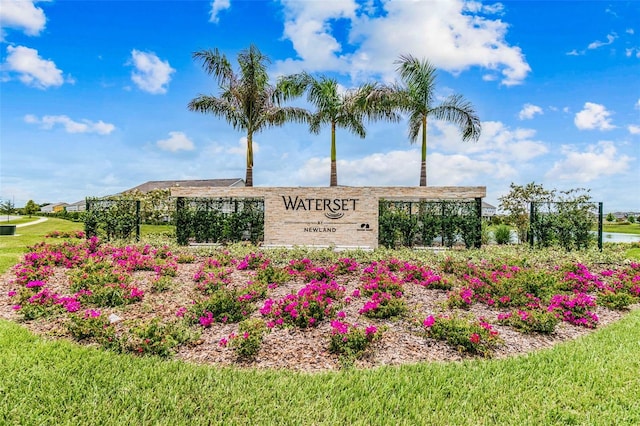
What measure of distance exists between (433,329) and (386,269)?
2787 mm

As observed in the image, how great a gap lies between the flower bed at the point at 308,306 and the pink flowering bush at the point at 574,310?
0.06ft

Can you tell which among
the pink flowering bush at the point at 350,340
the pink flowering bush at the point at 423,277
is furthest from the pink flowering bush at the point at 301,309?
the pink flowering bush at the point at 423,277

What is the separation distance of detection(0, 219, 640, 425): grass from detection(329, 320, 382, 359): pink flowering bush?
384 mm

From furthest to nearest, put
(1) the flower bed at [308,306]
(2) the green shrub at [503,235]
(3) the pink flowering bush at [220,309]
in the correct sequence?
(2) the green shrub at [503,235]
(3) the pink flowering bush at [220,309]
(1) the flower bed at [308,306]

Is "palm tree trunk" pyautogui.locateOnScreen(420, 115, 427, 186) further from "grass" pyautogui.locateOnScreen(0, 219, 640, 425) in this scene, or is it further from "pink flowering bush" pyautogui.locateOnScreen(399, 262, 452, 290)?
"grass" pyautogui.locateOnScreen(0, 219, 640, 425)

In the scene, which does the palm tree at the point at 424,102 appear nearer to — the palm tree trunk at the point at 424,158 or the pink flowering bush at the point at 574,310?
the palm tree trunk at the point at 424,158

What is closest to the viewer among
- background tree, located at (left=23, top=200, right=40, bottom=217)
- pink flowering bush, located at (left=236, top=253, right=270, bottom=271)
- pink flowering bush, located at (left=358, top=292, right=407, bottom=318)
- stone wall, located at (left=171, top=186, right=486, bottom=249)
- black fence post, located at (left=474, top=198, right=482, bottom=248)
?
pink flowering bush, located at (left=358, top=292, right=407, bottom=318)

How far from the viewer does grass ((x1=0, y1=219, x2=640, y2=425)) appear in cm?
305

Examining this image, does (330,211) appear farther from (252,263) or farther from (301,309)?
(301,309)

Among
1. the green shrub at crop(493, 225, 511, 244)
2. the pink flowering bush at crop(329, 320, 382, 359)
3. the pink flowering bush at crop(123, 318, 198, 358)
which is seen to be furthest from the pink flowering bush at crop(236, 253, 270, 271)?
the green shrub at crop(493, 225, 511, 244)

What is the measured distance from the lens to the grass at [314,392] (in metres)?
3.05

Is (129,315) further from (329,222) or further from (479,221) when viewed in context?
(479,221)

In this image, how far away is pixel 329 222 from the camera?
11406mm

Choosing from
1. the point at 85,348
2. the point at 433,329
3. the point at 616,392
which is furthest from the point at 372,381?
the point at 85,348
